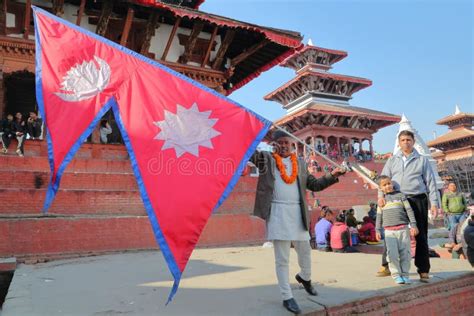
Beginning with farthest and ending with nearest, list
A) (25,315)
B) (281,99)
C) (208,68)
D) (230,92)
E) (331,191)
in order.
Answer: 1. (281,99)
2. (331,191)
3. (230,92)
4. (208,68)
5. (25,315)

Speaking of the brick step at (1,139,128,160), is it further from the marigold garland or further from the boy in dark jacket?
the marigold garland

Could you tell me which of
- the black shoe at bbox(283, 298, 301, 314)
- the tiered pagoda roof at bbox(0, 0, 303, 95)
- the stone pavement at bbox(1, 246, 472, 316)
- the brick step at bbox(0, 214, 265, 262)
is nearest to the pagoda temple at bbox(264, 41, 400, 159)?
the tiered pagoda roof at bbox(0, 0, 303, 95)

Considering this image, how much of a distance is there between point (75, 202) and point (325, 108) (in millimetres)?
25198

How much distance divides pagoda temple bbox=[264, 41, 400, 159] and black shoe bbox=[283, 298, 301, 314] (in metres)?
26.1

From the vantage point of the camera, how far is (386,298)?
3389 millimetres

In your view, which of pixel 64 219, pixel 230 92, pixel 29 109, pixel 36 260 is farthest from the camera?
pixel 230 92

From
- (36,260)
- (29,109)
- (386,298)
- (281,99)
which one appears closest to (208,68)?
(29,109)

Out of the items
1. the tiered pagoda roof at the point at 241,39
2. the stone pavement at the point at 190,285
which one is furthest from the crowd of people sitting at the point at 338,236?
the tiered pagoda roof at the point at 241,39

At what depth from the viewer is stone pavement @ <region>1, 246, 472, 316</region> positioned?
9.82 ft

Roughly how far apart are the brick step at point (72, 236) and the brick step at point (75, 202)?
59 centimetres

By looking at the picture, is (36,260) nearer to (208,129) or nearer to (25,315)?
(25,315)

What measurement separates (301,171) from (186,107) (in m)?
1.26

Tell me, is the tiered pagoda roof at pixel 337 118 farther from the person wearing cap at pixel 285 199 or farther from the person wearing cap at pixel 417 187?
the person wearing cap at pixel 285 199

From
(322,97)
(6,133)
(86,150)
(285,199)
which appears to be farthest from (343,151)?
(285,199)
